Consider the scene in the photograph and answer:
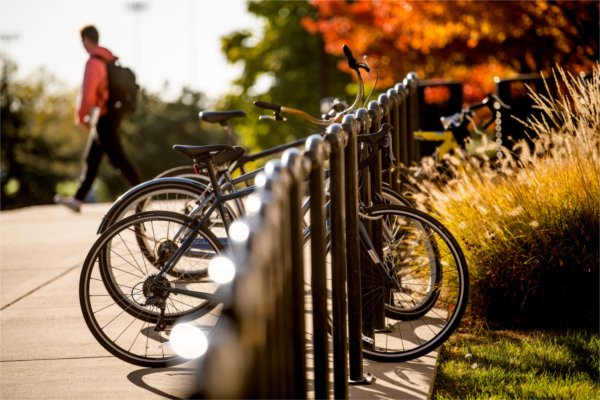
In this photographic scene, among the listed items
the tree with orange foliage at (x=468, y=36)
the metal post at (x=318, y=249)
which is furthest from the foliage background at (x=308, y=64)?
the metal post at (x=318, y=249)

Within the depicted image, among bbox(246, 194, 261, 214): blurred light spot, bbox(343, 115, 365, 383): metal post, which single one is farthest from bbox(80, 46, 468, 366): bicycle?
bbox(246, 194, 261, 214): blurred light spot

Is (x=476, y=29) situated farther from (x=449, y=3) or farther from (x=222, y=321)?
(x=222, y=321)

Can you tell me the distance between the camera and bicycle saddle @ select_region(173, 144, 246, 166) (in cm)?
550

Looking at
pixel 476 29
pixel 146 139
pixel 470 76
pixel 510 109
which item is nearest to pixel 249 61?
pixel 146 139

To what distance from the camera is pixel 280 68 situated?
122ft

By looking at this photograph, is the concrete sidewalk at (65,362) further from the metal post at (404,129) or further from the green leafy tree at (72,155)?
the green leafy tree at (72,155)

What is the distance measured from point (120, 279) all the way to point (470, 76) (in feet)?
46.4

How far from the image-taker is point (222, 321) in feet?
8.07

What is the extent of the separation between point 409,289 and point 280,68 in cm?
3209

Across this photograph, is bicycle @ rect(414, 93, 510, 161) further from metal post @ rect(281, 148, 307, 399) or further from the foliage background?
metal post @ rect(281, 148, 307, 399)

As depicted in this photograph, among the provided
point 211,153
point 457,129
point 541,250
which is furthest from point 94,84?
point 541,250

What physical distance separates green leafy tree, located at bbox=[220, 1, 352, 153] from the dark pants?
73.0 feet

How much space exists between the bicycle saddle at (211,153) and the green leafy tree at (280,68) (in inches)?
1109

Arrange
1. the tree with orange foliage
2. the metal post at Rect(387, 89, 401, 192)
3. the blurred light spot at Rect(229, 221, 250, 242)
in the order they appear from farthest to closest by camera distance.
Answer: the tree with orange foliage < the metal post at Rect(387, 89, 401, 192) < the blurred light spot at Rect(229, 221, 250, 242)
